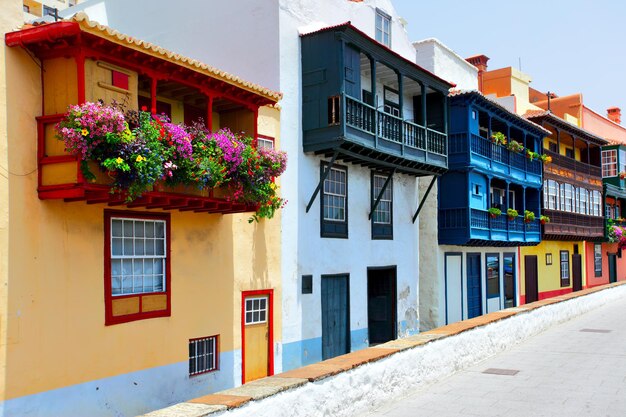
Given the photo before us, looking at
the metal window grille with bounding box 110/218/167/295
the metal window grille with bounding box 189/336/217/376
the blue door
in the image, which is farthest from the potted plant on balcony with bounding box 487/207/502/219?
the metal window grille with bounding box 110/218/167/295

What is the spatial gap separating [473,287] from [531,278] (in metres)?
6.67

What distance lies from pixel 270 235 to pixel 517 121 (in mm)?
15146

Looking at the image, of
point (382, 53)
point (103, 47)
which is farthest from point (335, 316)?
point (103, 47)

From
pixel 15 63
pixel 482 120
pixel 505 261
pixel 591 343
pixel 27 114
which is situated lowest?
pixel 591 343

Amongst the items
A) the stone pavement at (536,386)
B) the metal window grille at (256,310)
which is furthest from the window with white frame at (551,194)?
the metal window grille at (256,310)

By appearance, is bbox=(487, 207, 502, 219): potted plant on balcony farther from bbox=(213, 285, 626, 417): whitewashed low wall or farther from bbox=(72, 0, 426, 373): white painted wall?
bbox=(213, 285, 626, 417): whitewashed low wall

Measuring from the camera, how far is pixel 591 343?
→ 1606 cm

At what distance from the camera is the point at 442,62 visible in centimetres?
2380

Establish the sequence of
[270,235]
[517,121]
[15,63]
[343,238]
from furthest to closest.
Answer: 1. [517,121]
2. [343,238]
3. [270,235]
4. [15,63]

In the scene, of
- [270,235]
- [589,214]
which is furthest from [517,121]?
[270,235]

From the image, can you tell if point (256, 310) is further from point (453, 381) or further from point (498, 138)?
point (498, 138)

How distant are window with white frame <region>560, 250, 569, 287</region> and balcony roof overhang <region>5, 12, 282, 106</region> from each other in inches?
1046

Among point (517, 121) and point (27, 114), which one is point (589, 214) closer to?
point (517, 121)

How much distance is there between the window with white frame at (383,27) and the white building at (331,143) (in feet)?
0.24
